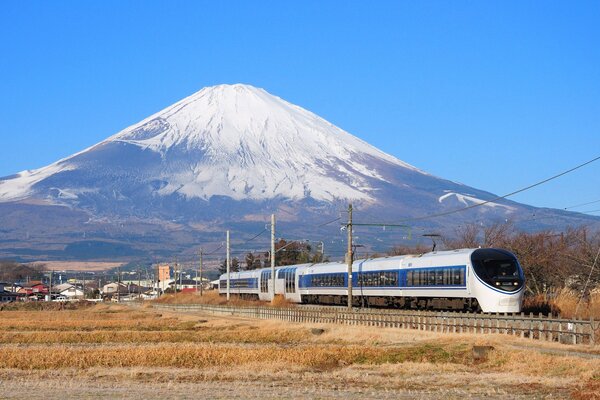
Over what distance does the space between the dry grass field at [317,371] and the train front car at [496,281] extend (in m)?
6.66

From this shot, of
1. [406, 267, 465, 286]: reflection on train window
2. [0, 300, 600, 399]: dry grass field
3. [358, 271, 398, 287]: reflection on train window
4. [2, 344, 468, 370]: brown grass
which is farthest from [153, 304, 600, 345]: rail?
[2, 344, 468, 370]: brown grass

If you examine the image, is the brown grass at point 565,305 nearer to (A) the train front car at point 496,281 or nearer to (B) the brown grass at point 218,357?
(A) the train front car at point 496,281

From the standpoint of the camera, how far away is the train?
5009 cm

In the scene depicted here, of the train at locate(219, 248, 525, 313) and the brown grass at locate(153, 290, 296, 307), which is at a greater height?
the train at locate(219, 248, 525, 313)

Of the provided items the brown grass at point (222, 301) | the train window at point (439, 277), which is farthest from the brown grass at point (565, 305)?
the brown grass at point (222, 301)

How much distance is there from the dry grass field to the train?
23.4 feet

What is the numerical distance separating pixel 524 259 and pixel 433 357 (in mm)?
43321

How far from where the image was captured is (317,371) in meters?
31.6

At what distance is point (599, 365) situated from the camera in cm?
2967

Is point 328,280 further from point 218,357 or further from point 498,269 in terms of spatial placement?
point 218,357

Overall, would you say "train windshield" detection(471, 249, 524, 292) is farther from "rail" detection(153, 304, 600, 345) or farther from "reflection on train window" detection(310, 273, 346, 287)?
"reflection on train window" detection(310, 273, 346, 287)

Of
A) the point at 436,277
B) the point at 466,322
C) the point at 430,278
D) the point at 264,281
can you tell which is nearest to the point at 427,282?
the point at 430,278

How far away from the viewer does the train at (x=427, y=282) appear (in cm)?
5009

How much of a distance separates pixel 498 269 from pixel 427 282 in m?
6.85
